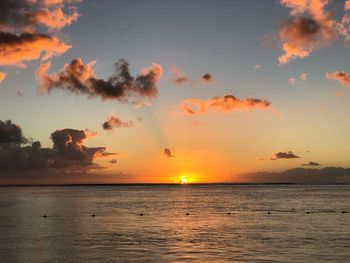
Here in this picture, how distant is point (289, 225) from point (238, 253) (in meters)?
28.8

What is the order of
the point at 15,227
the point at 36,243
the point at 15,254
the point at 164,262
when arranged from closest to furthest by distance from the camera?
the point at 164,262 → the point at 15,254 → the point at 36,243 → the point at 15,227

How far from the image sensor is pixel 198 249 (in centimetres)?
4566

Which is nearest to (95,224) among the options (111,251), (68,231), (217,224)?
(68,231)

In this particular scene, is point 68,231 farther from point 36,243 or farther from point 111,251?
point 111,251

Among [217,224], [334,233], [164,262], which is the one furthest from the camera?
[217,224]

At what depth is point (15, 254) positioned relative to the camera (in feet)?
143

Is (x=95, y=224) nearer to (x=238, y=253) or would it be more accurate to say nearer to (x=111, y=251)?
(x=111, y=251)

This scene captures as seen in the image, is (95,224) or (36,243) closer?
(36,243)

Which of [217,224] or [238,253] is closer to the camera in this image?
Result: [238,253]

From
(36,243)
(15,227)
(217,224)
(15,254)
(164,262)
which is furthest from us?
(217,224)

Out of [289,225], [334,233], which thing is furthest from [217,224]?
[334,233]

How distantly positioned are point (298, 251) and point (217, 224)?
2830cm

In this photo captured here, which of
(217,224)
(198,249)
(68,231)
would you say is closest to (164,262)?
(198,249)

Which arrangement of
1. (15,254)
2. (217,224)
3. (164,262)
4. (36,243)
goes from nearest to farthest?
(164,262)
(15,254)
(36,243)
(217,224)
